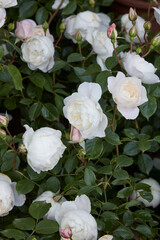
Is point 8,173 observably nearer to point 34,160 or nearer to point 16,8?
point 34,160

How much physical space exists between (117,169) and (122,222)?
0.13 meters

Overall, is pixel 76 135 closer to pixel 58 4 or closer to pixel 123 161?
pixel 123 161

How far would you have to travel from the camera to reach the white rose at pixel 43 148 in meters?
0.67

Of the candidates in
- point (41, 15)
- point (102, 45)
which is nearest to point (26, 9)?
point (41, 15)

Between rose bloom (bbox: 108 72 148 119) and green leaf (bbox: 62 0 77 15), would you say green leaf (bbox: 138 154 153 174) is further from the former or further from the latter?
green leaf (bbox: 62 0 77 15)

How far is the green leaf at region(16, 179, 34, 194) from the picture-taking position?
Answer: 730 mm

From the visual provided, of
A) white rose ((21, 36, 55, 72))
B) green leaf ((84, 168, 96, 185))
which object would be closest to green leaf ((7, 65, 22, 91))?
white rose ((21, 36, 55, 72))

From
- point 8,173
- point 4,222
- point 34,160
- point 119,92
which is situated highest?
point 119,92

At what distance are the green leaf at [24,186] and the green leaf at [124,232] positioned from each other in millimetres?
191

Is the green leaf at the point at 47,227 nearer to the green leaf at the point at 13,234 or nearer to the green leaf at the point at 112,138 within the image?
the green leaf at the point at 13,234

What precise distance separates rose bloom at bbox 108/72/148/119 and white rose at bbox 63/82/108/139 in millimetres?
30

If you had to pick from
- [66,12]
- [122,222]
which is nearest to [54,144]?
[122,222]

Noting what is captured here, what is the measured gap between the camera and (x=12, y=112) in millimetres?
1284

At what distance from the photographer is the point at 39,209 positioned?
0.69m
